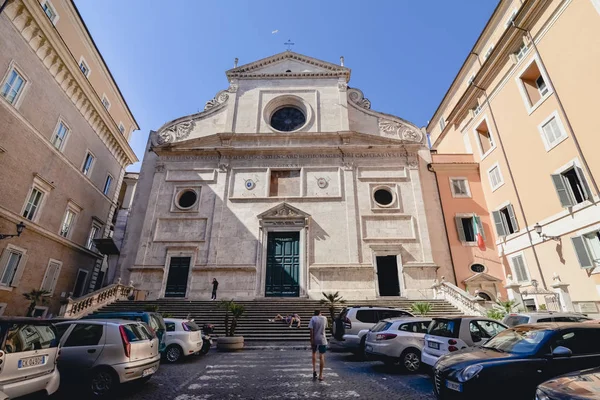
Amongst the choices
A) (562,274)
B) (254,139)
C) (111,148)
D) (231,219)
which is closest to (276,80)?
(254,139)

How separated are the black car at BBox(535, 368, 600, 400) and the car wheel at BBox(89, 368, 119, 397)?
246 inches

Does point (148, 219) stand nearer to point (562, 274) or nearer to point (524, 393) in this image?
point (524, 393)

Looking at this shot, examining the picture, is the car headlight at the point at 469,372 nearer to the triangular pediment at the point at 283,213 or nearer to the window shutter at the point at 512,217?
the triangular pediment at the point at 283,213

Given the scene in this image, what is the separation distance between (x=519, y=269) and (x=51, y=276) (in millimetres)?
25069

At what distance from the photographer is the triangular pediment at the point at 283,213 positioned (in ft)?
63.6

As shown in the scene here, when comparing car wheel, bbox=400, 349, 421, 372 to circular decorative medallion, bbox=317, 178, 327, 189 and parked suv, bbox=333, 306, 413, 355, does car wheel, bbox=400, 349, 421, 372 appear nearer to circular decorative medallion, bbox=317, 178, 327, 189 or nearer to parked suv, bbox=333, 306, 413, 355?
parked suv, bbox=333, 306, 413, 355

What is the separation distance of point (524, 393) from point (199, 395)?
16.2 feet

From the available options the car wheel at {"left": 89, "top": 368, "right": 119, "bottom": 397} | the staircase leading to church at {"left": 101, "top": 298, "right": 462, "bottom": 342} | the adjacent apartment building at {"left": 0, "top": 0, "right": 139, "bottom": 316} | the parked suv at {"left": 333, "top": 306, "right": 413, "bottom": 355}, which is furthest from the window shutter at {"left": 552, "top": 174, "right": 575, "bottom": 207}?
the adjacent apartment building at {"left": 0, "top": 0, "right": 139, "bottom": 316}

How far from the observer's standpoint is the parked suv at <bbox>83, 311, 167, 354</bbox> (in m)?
8.04

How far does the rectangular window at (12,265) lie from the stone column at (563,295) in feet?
78.3

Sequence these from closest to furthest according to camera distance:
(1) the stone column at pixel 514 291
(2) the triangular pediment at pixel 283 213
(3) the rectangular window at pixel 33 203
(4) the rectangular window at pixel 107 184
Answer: (1) the stone column at pixel 514 291 < (3) the rectangular window at pixel 33 203 < (2) the triangular pediment at pixel 283 213 < (4) the rectangular window at pixel 107 184

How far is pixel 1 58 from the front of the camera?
13.2 metres

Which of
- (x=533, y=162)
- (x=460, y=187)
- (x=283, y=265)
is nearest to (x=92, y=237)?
(x=283, y=265)

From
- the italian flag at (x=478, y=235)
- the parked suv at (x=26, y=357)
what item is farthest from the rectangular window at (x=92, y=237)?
the italian flag at (x=478, y=235)
